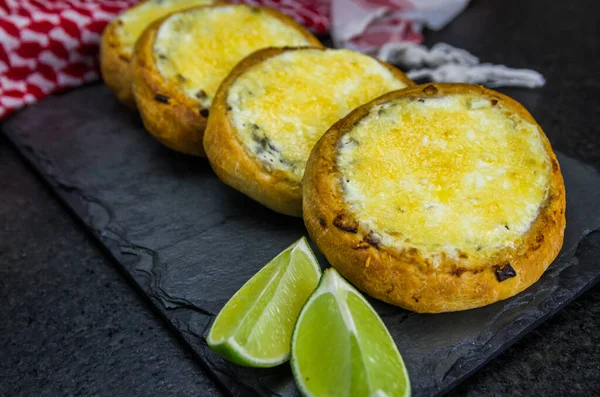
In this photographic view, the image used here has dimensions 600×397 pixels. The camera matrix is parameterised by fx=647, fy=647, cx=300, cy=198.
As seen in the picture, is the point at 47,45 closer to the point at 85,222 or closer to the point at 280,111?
the point at 85,222

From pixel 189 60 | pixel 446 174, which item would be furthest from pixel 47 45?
pixel 446 174

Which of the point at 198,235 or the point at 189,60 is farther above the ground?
the point at 189,60

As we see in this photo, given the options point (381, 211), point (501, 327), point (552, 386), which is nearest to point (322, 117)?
point (381, 211)

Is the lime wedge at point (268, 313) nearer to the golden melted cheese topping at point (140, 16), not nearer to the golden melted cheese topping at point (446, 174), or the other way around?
the golden melted cheese topping at point (446, 174)

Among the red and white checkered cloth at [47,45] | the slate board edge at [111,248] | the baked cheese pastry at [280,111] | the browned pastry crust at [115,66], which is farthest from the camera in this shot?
the red and white checkered cloth at [47,45]

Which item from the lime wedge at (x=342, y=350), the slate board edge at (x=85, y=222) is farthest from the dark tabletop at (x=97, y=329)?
the lime wedge at (x=342, y=350)

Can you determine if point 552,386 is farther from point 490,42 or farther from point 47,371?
point 490,42

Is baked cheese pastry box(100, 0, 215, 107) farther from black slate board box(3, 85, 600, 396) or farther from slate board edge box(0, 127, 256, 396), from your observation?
slate board edge box(0, 127, 256, 396)
